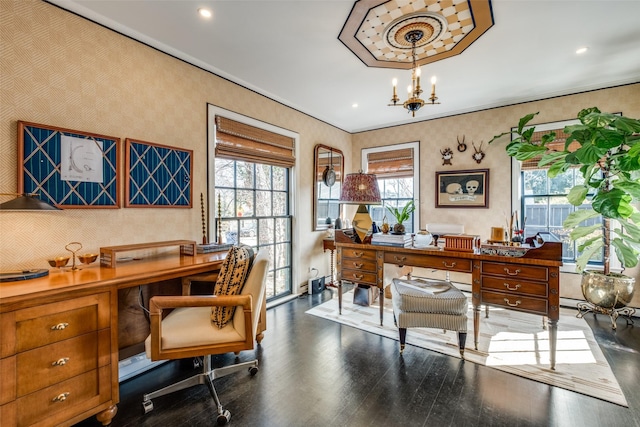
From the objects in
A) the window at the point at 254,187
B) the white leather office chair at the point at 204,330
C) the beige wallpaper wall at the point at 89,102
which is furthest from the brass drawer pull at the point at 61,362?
the window at the point at 254,187

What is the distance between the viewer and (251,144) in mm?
3258

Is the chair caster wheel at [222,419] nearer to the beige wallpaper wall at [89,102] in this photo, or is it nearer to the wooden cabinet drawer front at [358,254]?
the beige wallpaper wall at [89,102]

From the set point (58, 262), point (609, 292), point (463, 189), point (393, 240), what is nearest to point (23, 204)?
point (58, 262)

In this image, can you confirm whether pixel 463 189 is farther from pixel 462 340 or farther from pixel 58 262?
pixel 58 262

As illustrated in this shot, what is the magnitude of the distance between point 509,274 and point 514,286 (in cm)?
10

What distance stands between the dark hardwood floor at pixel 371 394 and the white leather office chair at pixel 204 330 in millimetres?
159

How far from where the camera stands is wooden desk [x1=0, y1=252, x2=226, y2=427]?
1323 mm

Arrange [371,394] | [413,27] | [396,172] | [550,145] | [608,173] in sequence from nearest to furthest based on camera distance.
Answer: [371,394]
[413,27]
[608,173]
[550,145]
[396,172]

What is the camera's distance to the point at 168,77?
2.49m

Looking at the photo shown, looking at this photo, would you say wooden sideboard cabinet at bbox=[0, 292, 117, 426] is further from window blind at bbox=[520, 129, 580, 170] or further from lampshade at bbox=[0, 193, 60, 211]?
window blind at bbox=[520, 129, 580, 170]

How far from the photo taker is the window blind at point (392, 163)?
4.61m

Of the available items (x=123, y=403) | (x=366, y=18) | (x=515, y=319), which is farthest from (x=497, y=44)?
(x=123, y=403)

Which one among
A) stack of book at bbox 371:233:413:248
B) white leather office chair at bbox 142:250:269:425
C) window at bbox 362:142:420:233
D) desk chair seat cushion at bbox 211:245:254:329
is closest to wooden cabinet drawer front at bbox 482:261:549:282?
→ stack of book at bbox 371:233:413:248

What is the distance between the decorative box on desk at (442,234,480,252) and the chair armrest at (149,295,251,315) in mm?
1863
